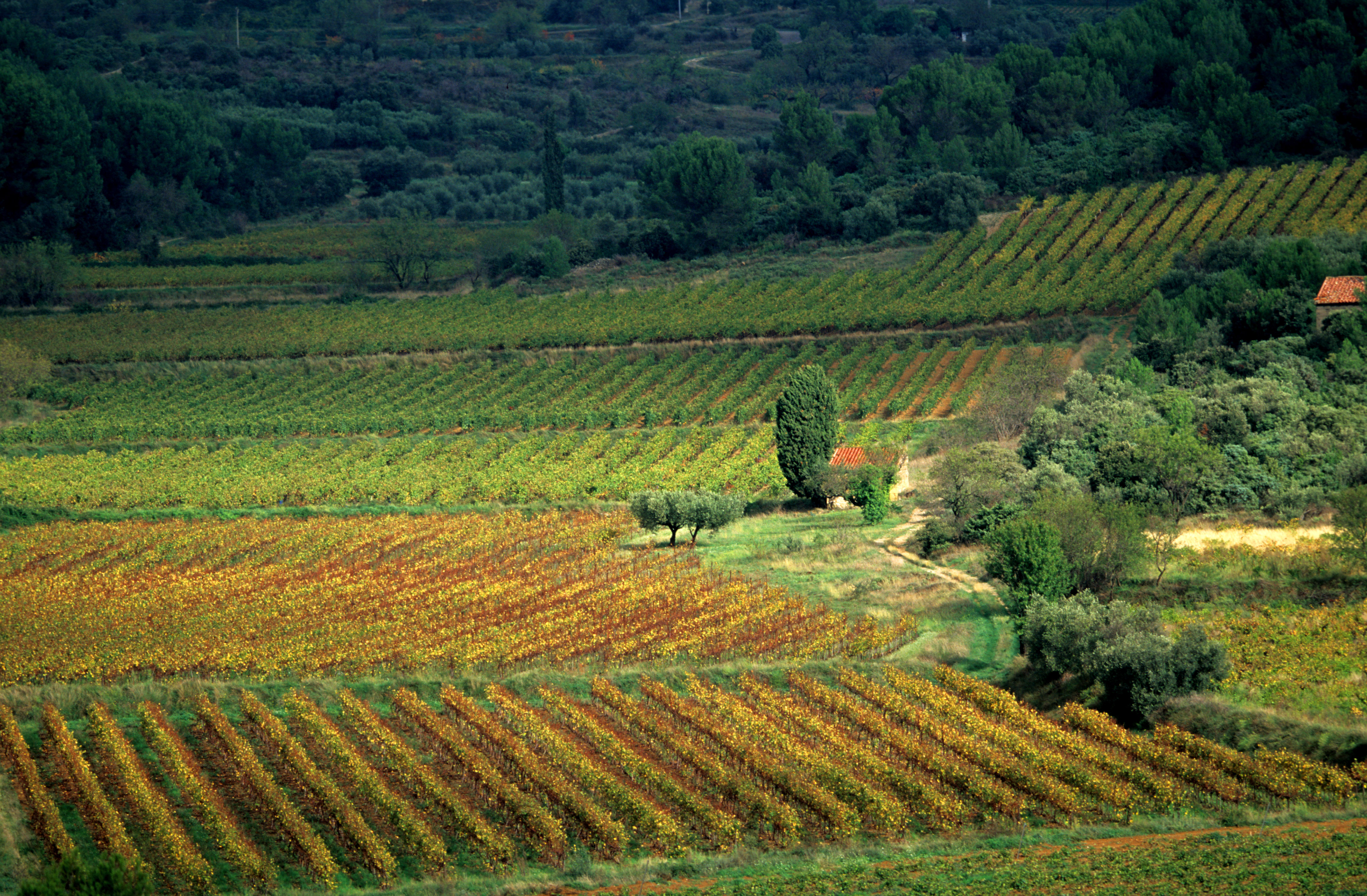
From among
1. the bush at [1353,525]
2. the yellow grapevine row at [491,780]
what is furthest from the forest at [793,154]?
the yellow grapevine row at [491,780]

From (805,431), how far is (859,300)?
117 feet

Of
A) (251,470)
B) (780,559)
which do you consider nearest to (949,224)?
(251,470)

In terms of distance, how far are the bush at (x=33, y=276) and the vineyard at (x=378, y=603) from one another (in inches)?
2043

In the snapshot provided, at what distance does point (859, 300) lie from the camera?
317 feet

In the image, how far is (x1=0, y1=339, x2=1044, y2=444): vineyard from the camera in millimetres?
80375

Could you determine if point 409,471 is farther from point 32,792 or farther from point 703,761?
point 703,761

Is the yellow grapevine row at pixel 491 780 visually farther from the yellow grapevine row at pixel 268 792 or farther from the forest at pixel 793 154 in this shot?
the forest at pixel 793 154

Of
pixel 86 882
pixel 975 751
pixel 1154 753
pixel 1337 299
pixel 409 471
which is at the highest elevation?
pixel 1337 299

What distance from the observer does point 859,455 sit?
2591 inches

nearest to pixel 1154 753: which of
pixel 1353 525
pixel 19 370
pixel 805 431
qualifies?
pixel 1353 525

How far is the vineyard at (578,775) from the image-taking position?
32.4m

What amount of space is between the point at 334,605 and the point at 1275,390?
34194 mm

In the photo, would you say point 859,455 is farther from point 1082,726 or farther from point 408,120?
point 408,120

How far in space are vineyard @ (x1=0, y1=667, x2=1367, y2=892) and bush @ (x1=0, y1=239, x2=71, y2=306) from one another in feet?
252
